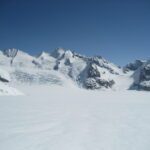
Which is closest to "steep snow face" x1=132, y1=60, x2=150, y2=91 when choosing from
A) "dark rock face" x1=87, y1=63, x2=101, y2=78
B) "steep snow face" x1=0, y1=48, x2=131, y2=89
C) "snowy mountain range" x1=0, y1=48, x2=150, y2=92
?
"snowy mountain range" x1=0, y1=48, x2=150, y2=92

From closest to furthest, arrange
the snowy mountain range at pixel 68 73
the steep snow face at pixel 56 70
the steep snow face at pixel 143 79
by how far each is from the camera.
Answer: the steep snow face at pixel 56 70
the snowy mountain range at pixel 68 73
the steep snow face at pixel 143 79

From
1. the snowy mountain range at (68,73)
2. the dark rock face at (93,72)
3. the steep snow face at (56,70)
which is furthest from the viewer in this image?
the dark rock face at (93,72)

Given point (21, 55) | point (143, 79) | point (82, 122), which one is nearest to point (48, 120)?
point (82, 122)

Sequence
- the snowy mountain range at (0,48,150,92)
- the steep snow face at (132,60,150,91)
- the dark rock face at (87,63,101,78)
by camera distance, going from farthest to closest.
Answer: the dark rock face at (87,63,101,78)
the steep snow face at (132,60,150,91)
the snowy mountain range at (0,48,150,92)

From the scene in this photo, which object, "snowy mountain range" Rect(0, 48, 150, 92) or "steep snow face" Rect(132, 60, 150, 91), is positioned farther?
"steep snow face" Rect(132, 60, 150, 91)

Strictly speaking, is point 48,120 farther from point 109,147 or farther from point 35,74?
point 35,74

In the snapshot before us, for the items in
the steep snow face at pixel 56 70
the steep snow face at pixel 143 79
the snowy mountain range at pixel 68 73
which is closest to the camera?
the steep snow face at pixel 56 70

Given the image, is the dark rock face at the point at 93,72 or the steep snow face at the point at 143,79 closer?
the steep snow face at the point at 143,79

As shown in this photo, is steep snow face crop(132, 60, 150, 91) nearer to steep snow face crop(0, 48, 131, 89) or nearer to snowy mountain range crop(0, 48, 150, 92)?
snowy mountain range crop(0, 48, 150, 92)

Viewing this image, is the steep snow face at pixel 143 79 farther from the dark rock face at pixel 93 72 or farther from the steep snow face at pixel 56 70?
the dark rock face at pixel 93 72

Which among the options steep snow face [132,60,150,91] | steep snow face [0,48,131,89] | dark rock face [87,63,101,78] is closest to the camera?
steep snow face [0,48,131,89]

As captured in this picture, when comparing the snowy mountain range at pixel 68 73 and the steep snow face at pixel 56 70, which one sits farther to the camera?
the snowy mountain range at pixel 68 73

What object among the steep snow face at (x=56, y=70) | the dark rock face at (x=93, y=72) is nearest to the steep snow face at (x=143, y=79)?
the steep snow face at (x=56, y=70)

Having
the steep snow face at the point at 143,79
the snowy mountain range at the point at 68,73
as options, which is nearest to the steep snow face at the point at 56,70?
the snowy mountain range at the point at 68,73
